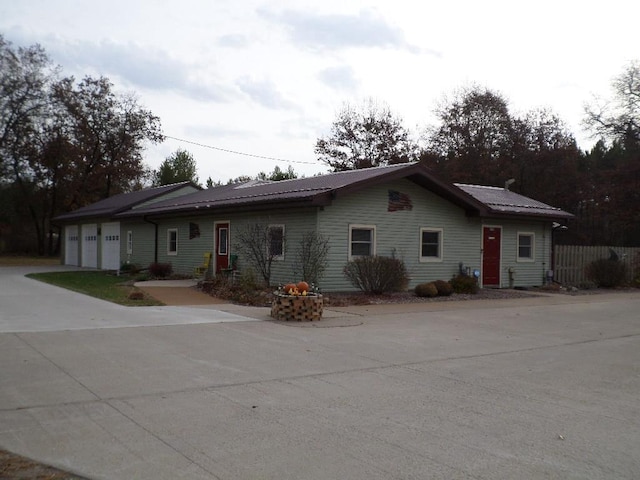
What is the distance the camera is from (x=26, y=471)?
4.59m

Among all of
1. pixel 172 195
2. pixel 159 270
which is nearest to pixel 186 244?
pixel 159 270

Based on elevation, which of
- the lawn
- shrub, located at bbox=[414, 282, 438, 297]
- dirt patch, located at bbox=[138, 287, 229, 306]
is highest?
the lawn

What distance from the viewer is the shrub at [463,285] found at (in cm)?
2014

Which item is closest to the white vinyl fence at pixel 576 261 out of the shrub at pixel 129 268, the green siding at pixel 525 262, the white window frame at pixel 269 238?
the green siding at pixel 525 262

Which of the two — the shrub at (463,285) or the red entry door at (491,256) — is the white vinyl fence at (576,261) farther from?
the shrub at (463,285)

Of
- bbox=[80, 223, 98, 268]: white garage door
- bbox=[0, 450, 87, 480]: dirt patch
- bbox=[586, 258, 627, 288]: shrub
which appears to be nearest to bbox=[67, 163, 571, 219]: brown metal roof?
bbox=[586, 258, 627, 288]: shrub

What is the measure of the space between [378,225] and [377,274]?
79.4 inches

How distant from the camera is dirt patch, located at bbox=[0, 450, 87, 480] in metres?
4.48

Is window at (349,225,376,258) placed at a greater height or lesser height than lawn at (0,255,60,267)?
greater

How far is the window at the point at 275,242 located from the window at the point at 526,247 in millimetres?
10006

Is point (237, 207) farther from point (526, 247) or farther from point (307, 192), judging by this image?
point (526, 247)

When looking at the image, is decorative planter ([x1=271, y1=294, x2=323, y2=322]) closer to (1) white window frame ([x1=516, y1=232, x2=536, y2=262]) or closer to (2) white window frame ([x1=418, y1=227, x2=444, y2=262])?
(2) white window frame ([x1=418, y1=227, x2=444, y2=262])

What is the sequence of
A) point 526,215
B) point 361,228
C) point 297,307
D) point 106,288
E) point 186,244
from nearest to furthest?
point 297,307, point 361,228, point 106,288, point 526,215, point 186,244

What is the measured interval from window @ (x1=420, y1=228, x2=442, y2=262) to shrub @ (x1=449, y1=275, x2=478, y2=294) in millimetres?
1145
